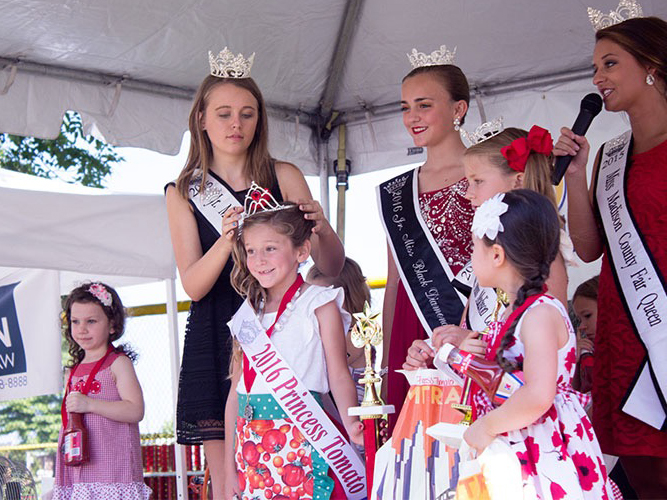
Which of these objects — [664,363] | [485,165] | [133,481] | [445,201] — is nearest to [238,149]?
Answer: [445,201]

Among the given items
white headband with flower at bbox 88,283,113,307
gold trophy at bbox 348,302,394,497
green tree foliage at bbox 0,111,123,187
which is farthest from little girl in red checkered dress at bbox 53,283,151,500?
green tree foliage at bbox 0,111,123,187

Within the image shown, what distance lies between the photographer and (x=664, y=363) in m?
2.30

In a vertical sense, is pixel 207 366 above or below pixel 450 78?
below

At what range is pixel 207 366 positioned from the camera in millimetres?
2619

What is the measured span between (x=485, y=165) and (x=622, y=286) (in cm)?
56

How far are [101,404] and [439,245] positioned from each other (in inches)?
67.2

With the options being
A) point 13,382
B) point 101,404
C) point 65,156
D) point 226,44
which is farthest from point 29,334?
point 65,156

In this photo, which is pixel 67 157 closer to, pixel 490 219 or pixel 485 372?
pixel 490 219

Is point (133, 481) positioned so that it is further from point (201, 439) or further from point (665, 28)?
point (665, 28)

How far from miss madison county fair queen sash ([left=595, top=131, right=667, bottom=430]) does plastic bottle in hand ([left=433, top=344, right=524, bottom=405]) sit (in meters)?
0.76

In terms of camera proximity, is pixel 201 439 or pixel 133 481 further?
pixel 133 481

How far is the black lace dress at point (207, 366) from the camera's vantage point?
2.59 m

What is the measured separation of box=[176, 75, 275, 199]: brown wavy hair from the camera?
9.09 feet

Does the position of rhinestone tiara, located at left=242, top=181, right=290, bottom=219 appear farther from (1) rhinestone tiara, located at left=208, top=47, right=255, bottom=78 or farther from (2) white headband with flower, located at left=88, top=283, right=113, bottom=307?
(2) white headband with flower, located at left=88, top=283, right=113, bottom=307
